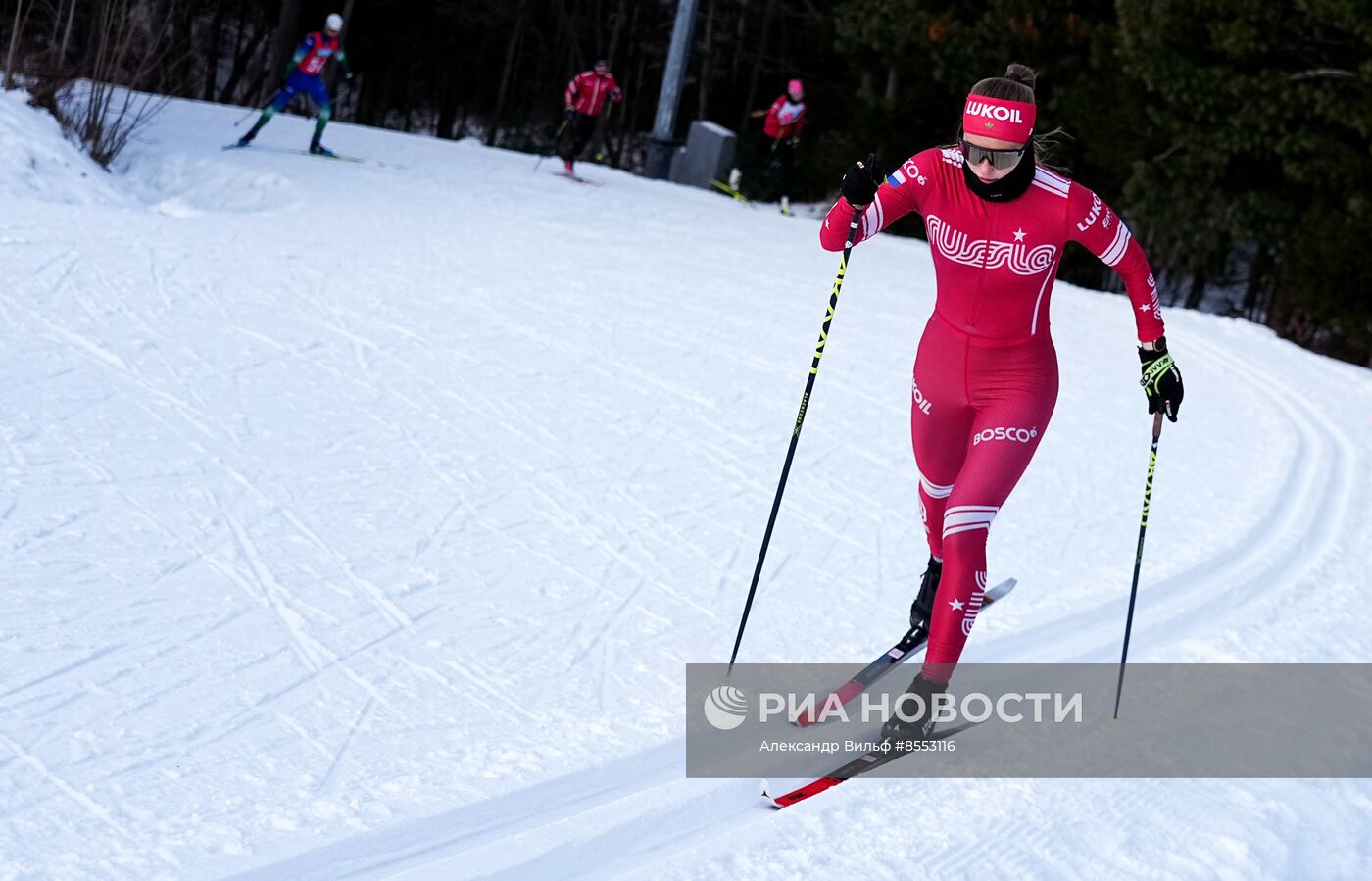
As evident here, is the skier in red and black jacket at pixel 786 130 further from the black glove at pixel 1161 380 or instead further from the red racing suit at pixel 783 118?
the black glove at pixel 1161 380

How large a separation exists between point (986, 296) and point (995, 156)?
0.42 meters

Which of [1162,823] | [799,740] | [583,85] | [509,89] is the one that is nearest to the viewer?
[1162,823]

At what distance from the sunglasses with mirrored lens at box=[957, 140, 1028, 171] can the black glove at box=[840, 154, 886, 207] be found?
0.90 feet

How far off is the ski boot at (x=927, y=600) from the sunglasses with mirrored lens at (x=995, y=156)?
1.35 meters

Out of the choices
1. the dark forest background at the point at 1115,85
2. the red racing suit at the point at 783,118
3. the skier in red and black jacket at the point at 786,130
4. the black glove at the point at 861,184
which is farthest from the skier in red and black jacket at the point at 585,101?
the black glove at the point at 861,184

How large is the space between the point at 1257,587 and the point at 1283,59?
1270cm

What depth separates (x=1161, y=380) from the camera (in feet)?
12.6

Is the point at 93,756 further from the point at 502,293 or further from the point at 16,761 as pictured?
the point at 502,293

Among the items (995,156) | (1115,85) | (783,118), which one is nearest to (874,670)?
(995,156)

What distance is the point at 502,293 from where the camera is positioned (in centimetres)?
897

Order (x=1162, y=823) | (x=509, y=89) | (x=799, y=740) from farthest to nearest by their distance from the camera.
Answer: (x=509, y=89) → (x=799, y=740) → (x=1162, y=823)

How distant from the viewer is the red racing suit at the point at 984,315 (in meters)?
3.69

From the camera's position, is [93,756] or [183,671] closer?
[93,756]

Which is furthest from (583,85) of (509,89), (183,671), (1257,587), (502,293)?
(509,89)
